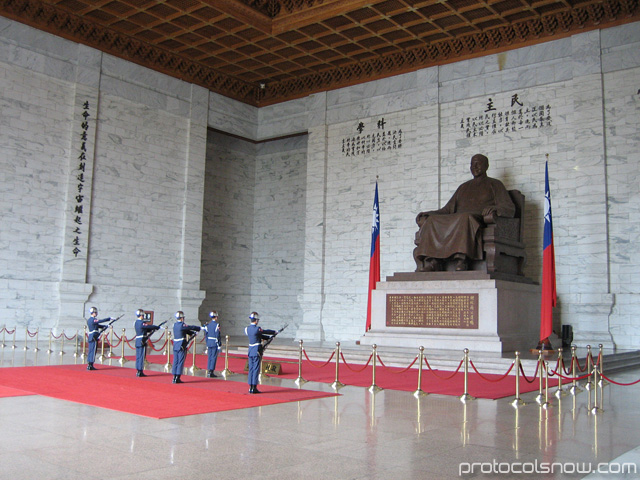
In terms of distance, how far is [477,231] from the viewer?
9.01 m

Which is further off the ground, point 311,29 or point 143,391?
point 311,29

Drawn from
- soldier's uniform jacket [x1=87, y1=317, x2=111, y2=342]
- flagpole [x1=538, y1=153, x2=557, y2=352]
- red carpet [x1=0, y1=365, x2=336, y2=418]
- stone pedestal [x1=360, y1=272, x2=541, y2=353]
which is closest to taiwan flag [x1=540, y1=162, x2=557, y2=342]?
flagpole [x1=538, y1=153, x2=557, y2=352]

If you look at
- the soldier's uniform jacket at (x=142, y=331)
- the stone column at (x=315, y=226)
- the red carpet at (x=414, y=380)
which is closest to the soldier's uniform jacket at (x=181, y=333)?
the soldier's uniform jacket at (x=142, y=331)

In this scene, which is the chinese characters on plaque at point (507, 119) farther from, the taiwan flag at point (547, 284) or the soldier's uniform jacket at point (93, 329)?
the soldier's uniform jacket at point (93, 329)

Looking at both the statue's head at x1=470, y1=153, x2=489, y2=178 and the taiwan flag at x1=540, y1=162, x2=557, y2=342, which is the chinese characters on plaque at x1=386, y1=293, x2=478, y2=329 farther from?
the statue's head at x1=470, y1=153, x2=489, y2=178

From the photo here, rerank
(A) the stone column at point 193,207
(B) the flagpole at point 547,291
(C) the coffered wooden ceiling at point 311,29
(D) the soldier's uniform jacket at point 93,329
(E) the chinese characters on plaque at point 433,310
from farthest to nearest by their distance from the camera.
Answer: (A) the stone column at point 193,207
(C) the coffered wooden ceiling at point 311,29
(B) the flagpole at point 547,291
(E) the chinese characters on plaque at point 433,310
(D) the soldier's uniform jacket at point 93,329

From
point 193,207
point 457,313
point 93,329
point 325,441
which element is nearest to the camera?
point 325,441

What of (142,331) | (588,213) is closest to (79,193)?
(142,331)

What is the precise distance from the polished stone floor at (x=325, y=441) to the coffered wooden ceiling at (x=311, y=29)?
7.41m

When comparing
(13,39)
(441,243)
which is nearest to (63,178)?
(13,39)

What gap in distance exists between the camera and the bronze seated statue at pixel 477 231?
355 inches

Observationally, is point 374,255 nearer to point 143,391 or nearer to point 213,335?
point 213,335

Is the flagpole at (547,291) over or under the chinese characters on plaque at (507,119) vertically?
under

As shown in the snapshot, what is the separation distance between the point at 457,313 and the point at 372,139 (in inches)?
197
